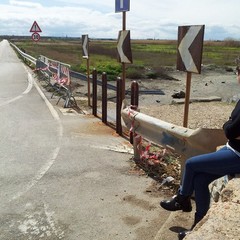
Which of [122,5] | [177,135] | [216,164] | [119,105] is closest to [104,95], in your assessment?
[119,105]

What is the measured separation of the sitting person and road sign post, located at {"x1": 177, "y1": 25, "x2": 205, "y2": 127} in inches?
73.9

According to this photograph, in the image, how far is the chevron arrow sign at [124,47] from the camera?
8.23 m

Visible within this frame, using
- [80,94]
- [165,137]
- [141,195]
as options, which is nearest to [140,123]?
[165,137]

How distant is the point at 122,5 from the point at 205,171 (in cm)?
520

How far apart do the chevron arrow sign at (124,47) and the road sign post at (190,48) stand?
2.58 meters

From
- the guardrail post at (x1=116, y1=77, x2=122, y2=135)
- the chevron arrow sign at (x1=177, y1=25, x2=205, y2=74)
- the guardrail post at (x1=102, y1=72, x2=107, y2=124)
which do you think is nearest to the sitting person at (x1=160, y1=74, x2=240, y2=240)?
the chevron arrow sign at (x1=177, y1=25, x2=205, y2=74)

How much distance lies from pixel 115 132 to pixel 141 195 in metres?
A: 3.64

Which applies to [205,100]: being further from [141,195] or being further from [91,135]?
[141,195]

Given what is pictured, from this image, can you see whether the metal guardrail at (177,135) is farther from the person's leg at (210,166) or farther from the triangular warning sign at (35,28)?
the triangular warning sign at (35,28)

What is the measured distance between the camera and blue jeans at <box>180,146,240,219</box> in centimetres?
375

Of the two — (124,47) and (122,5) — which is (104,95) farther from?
(122,5)

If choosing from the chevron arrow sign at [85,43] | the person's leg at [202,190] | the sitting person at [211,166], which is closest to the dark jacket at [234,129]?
the sitting person at [211,166]

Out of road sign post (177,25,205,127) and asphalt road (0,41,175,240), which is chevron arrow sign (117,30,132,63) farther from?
road sign post (177,25,205,127)

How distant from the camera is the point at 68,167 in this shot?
251 inches
